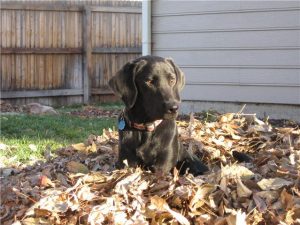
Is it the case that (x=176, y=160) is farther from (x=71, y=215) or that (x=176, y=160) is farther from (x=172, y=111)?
(x=71, y=215)

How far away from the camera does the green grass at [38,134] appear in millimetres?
7082

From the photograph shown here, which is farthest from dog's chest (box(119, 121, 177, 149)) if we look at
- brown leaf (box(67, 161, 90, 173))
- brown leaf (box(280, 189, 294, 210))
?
brown leaf (box(280, 189, 294, 210))

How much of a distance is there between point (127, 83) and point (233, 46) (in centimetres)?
500

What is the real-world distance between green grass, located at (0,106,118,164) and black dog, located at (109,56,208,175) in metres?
2.18

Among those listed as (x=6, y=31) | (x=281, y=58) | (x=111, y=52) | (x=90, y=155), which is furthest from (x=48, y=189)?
(x=111, y=52)

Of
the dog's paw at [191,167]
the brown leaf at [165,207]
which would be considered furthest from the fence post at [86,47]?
the brown leaf at [165,207]

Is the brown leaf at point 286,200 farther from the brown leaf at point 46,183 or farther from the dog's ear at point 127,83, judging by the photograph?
the brown leaf at point 46,183

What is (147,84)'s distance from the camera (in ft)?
15.1

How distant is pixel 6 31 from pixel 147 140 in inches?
447

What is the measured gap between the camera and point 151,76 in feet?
15.2

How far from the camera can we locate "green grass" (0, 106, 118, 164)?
708 centimetres

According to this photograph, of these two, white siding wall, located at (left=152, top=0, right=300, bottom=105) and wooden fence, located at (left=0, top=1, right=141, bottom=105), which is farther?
wooden fence, located at (left=0, top=1, right=141, bottom=105)

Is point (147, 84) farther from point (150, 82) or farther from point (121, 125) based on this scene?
point (121, 125)

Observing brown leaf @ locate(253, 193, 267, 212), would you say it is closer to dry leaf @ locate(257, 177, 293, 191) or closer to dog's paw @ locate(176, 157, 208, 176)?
dry leaf @ locate(257, 177, 293, 191)
